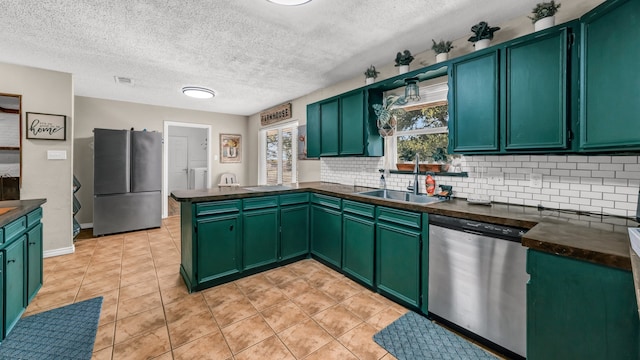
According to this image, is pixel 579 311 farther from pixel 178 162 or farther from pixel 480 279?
pixel 178 162

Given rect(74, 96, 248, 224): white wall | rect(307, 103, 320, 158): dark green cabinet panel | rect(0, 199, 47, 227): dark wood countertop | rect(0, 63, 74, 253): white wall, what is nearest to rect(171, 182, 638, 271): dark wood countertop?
rect(0, 199, 47, 227): dark wood countertop

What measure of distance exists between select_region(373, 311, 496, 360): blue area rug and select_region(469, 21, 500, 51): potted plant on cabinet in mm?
2264

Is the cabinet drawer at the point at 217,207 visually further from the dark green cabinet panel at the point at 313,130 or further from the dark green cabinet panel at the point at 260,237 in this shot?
the dark green cabinet panel at the point at 313,130

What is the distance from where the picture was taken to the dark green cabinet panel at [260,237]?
286 centimetres

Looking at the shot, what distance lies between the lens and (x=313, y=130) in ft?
12.8

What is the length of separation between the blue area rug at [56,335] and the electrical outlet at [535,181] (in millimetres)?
3394

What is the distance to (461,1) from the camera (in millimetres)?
1979

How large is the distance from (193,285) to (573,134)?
3.24 meters

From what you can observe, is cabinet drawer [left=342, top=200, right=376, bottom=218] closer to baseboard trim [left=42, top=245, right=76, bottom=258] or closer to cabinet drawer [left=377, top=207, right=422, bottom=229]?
cabinet drawer [left=377, top=207, right=422, bottom=229]

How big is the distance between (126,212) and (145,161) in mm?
941

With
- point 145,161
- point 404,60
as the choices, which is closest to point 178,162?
point 145,161

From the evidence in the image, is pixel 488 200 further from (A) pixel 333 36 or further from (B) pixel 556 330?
(A) pixel 333 36

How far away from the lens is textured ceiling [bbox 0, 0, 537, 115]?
6.81 ft

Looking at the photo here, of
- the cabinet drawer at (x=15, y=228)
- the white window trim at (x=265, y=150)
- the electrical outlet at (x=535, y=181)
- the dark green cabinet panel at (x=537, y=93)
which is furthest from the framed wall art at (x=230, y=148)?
the electrical outlet at (x=535, y=181)
